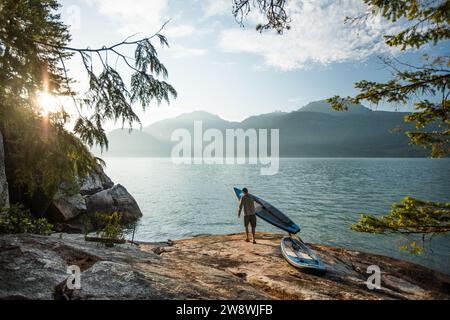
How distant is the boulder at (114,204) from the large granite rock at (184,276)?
1471 centimetres

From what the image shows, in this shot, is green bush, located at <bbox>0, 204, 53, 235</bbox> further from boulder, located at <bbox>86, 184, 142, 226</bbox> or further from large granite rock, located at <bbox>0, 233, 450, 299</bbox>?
boulder, located at <bbox>86, 184, 142, 226</bbox>

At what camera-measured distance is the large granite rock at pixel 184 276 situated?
4.33 meters

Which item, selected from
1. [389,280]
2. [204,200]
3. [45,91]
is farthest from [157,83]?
[204,200]

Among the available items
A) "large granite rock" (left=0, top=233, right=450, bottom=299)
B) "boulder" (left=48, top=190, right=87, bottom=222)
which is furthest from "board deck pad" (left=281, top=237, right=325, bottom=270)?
"boulder" (left=48, top=190, right=87, bottom=222)

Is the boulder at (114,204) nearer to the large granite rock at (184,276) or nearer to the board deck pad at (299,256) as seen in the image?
the large granite rock at (184,276)

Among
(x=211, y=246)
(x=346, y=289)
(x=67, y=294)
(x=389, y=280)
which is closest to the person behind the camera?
(x=67, y=294)

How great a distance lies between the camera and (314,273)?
27.4ft

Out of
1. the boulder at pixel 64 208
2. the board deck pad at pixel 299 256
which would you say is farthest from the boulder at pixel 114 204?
the board deck pad at pixel 299 256

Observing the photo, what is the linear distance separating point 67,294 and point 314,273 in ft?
24.6

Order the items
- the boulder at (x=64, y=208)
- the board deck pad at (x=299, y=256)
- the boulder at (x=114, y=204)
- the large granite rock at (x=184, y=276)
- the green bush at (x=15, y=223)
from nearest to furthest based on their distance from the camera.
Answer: the large granite rock at (x=184, y=276)
the green bush at (x=15, y=223)
the board deck pad at (x=299, y=256)
the boulder at (x=64, y=208)
the boulder at (x=114, y=204)

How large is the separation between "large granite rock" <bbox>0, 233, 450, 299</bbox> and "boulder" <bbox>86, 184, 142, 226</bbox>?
48.3 ft

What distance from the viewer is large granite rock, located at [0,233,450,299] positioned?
4.33 m

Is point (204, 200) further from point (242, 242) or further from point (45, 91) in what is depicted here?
point (45, 91)

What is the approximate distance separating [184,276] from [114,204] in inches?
840
